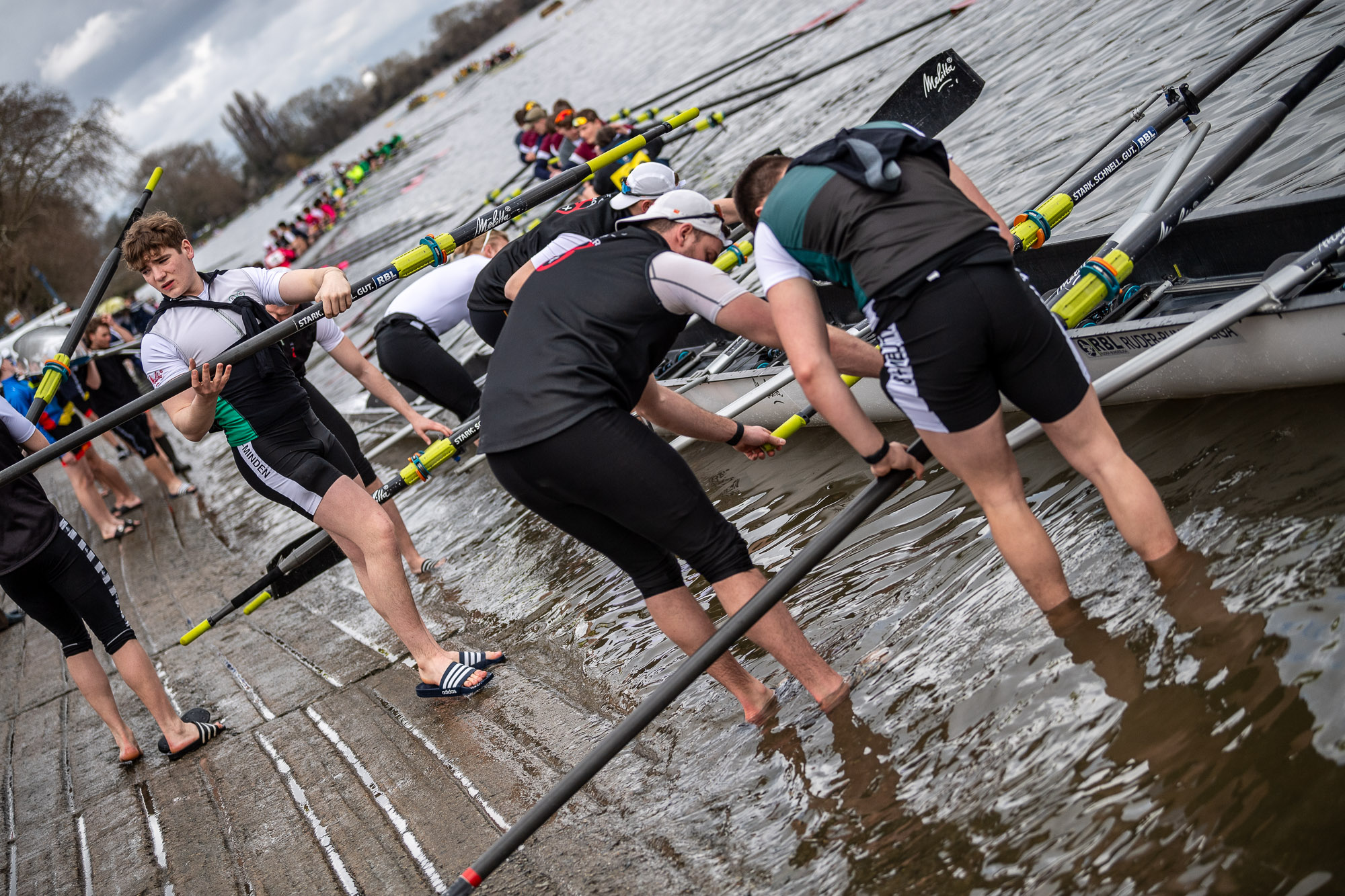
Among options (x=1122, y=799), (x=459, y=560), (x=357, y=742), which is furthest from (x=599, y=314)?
(x=459, y=560)

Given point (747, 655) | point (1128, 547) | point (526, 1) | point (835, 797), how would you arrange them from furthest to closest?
point (526, 1), point (747, 655), point (1128, 547), point (835, 797)

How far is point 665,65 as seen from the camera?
25.4 meters

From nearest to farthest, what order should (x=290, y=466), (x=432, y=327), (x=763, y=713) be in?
(x=763, y=713), (x=290, y=466), (x=432, y=327)

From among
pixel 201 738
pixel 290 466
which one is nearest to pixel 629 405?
pixel 290 466

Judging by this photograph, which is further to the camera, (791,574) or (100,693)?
(100,693)

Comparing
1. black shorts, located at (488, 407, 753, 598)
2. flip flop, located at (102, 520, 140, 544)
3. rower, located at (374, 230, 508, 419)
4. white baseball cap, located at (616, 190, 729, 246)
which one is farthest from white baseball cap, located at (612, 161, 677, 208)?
flip flop, located at (102, 520, 140, 544)

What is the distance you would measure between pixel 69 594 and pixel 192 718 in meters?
0.90

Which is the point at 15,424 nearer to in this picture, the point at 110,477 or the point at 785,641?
the point at 785,641

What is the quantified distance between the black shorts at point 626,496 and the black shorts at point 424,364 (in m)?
3.14

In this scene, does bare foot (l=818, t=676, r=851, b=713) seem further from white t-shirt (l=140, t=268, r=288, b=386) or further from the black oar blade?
white t-shirt (l=140, t=268, r=288, b=386)

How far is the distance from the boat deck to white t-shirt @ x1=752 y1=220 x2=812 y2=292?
171 cm

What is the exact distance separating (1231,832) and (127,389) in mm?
10359

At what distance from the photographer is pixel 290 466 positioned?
418 centimetres

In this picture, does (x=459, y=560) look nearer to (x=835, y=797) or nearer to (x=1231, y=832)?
(x=835, y=797)
